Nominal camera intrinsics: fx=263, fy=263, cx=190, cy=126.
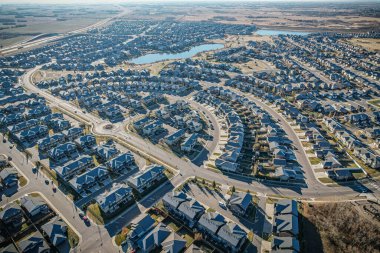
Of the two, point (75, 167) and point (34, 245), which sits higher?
point (34, 245)

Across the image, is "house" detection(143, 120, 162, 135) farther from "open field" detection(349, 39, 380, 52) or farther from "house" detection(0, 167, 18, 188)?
"open field" detection(349, 39, 380, 52)

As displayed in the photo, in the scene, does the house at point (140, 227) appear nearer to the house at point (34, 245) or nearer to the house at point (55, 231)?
the house at point (55, 231)

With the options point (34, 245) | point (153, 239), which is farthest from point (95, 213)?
point (153, 239)

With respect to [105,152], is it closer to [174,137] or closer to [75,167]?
[75,167]

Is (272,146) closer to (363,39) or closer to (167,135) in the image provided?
(167,135)

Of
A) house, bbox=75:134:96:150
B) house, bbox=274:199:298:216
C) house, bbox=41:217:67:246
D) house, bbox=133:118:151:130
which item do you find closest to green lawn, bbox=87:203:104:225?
house, bbox=41:217:67:246

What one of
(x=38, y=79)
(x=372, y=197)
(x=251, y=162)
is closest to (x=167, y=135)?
(x=251, y=162)

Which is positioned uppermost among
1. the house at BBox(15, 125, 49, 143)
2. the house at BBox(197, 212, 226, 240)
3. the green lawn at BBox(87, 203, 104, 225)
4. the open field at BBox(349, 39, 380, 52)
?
the open field at BBox(349, 39, 380, 52)
